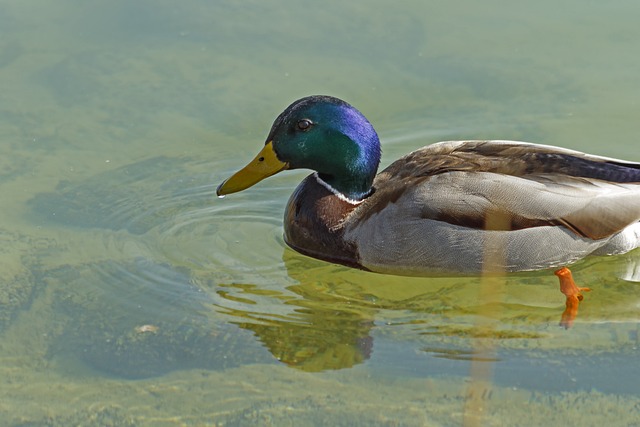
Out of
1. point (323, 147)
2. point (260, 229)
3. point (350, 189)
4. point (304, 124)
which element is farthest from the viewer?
point (260, 229)

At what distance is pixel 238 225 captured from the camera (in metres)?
7.97

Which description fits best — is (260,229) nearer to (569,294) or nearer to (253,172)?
(253,172)

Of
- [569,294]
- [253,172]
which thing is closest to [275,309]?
[253,172]

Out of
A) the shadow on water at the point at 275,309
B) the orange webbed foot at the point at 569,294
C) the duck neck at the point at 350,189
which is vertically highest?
the duck neck at the point at 350,189

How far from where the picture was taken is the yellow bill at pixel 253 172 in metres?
7.68

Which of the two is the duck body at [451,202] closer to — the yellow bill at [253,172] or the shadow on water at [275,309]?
the yellow bill at [253,172]

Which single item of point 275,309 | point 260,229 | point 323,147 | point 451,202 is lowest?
point 275,309

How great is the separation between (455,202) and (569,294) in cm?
88

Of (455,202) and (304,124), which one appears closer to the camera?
(455,202)

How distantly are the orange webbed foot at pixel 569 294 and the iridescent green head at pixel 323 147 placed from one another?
4.60 feet

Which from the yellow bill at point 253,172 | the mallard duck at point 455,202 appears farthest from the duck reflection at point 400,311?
the yellow bill at point 253,172

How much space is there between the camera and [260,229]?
8.01 metres

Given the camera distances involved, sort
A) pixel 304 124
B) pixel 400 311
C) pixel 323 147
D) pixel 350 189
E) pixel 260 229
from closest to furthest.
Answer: pixel 400 311
pixel 304 124
pixel 323 147
pixel 350 189
pixel 260 229

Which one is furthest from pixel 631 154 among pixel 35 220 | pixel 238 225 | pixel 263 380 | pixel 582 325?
pixel 35 220
